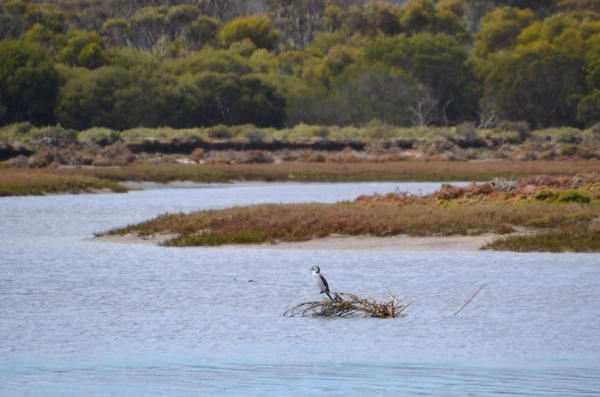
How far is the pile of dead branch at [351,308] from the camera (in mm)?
14672

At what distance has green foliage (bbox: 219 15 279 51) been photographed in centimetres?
11962

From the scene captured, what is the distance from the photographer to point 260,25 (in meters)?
122

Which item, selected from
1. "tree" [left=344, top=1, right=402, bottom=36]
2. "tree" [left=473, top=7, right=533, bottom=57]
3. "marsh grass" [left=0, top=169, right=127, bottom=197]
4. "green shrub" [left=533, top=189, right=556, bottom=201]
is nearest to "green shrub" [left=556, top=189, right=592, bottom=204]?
"green shrub" [left=533, top=189, right=556, bottom=201]

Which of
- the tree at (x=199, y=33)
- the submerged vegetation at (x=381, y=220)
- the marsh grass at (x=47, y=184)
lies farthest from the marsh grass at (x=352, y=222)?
the tree at (x=199, y=33)

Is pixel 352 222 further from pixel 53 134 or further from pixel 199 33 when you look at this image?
pixel 199 33

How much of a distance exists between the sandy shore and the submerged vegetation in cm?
22

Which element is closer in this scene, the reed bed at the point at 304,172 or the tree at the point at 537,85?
the reed bed at the point at 304,172

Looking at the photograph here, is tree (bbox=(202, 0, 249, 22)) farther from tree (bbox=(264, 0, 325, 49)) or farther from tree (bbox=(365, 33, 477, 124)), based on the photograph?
tree (bbox=(365, 33, 477, 124))

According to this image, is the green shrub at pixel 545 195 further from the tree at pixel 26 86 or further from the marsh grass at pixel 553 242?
the tree at pixel 26 86

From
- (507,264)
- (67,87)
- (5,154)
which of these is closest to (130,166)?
(5,154)

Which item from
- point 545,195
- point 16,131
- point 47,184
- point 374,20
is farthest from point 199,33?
point 545,195

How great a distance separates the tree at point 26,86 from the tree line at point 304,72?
9 cm

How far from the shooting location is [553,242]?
21.5 meters

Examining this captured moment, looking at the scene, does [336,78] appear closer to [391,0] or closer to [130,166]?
[130,166]
